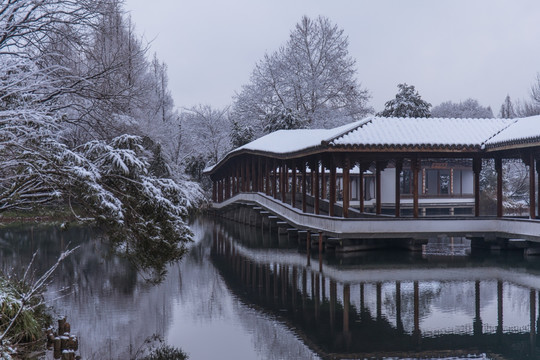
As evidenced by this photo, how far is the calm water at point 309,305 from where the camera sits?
37.4 feet

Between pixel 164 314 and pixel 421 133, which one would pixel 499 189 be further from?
pixel 164 314

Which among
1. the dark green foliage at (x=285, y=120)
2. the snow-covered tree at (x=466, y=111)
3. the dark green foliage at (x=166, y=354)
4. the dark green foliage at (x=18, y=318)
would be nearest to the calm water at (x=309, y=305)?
the dark green foliage at (x=166, y=354)

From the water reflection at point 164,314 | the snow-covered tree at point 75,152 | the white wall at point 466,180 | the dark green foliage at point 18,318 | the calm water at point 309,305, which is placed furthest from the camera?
the white wall at point 466,180

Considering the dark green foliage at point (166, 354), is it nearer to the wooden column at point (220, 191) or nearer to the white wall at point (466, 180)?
the white wall at point (466, 180)

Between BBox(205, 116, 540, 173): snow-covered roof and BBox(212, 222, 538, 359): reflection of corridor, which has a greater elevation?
BBox(205, 116, 540, 173): snow-covered roof

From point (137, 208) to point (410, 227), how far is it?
15346mm

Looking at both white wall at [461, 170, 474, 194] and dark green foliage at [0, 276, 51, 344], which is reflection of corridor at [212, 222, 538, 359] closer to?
dark green foliage at [0, 276, 51, 344]

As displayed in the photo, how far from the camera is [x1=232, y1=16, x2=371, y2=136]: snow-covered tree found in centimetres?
5919

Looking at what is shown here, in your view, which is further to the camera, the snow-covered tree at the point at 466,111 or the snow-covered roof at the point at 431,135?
the snow-covered tree at the point at 466,111

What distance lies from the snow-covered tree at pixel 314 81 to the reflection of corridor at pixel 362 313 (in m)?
39.4

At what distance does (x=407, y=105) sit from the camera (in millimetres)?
53281

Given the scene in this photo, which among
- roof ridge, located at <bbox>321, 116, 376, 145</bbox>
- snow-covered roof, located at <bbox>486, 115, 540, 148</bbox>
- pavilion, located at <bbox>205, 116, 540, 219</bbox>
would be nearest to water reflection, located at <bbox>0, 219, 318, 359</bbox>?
roof ridge, located at <bbox>321, 116, 376, 145</bbox>

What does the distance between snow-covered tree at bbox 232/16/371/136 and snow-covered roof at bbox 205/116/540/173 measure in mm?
30406

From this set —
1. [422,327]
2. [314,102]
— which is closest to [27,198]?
[422,327]
